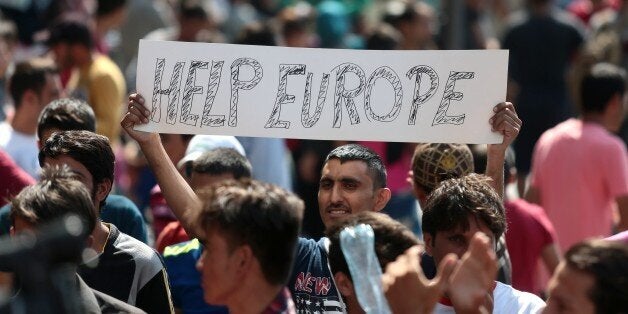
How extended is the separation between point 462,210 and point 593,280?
1.15m

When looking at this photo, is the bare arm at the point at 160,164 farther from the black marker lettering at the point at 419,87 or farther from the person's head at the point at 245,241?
the person's head at the point at 245,241

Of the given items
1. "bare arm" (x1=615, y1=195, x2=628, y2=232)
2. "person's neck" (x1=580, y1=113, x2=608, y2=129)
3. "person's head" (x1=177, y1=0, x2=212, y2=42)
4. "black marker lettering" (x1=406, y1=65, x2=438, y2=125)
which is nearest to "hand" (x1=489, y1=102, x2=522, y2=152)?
"black marker lettering" (x1=406, y1=65, x2=438, y2=125)

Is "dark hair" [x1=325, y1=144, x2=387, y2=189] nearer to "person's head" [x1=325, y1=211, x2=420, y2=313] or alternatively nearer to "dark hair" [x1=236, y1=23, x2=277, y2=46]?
"person's head" [x1=325, y1=211, x2=420, y2=313]

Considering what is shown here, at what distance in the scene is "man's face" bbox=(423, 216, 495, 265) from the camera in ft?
15.7

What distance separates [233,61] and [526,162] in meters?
5.84

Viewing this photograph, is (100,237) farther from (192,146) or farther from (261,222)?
(192,146)

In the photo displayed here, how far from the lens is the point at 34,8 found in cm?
1260

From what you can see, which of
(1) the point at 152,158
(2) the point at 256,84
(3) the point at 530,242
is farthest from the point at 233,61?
(3) the point at 530,242

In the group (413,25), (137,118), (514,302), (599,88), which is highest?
(413,25)

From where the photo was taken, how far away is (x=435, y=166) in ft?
19.8

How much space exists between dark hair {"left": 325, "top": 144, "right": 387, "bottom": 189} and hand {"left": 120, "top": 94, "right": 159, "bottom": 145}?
35.9 inches

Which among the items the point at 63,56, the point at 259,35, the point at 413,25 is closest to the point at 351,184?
the point at 63,56

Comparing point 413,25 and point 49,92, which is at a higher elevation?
point 413,25

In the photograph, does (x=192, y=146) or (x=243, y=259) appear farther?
(x=192, y=146)
